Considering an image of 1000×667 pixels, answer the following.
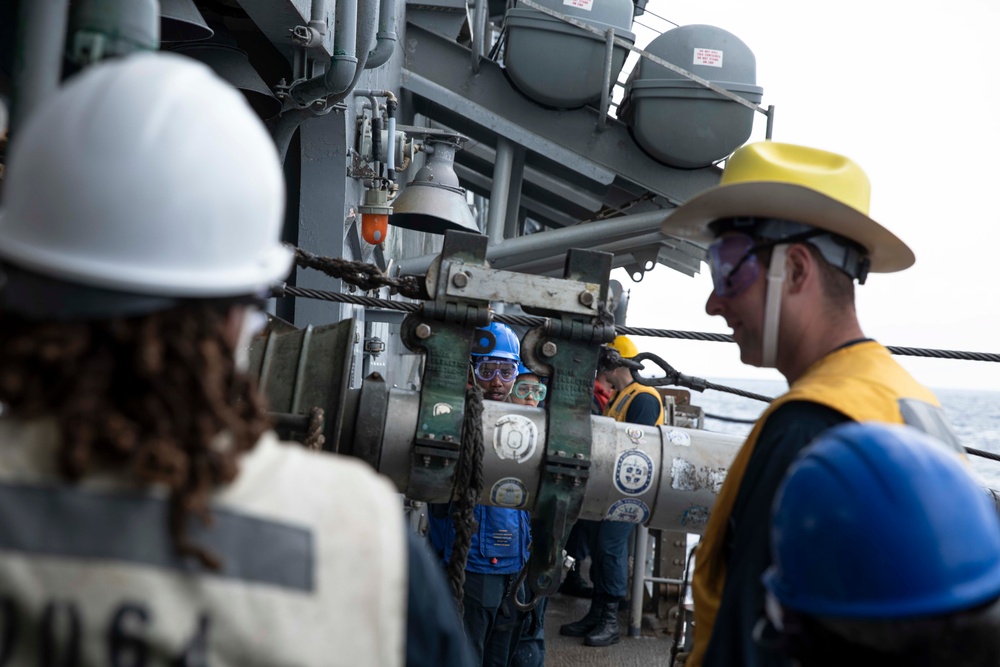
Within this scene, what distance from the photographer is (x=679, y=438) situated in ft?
9.24

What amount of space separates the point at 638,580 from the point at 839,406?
16.4ft

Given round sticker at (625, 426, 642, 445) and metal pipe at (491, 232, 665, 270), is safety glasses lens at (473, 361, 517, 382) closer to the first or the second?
round sticker at (625, 426, 642, 445)

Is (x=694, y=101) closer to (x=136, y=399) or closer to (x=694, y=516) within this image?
(x=694, y=516)

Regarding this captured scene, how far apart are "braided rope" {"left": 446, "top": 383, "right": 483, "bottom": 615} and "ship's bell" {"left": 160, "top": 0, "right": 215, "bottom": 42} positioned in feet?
5.64

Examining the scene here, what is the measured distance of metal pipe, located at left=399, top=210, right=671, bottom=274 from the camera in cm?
930

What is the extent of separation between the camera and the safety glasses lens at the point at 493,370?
4.73 metres

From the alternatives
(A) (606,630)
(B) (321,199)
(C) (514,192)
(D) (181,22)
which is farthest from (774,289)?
(C) (514,192)

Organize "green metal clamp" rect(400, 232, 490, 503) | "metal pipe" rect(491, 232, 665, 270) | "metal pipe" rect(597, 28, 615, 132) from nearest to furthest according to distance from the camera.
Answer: "green metal clamp" rect(400, 232, 490, 503) → "metal pipe" rect(597, 28, 615, 132) → "metal pipe" rect(491, 232, 665, 270)

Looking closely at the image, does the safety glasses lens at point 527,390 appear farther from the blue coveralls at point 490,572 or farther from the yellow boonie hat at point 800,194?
the yellow boonie hat at point 800,194

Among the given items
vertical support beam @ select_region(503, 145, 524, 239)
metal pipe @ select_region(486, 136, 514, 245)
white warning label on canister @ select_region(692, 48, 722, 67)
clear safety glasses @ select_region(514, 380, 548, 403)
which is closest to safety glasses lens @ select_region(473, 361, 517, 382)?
clear safety glasses @ select_region(514, 380, 548, 403)

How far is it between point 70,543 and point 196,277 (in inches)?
13.1

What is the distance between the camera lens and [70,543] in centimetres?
109

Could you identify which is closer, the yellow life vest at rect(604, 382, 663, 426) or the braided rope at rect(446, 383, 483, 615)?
the braided rope at rect(446, 383, 483, 615)

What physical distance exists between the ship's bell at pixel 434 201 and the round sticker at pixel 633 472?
3.88 meters
